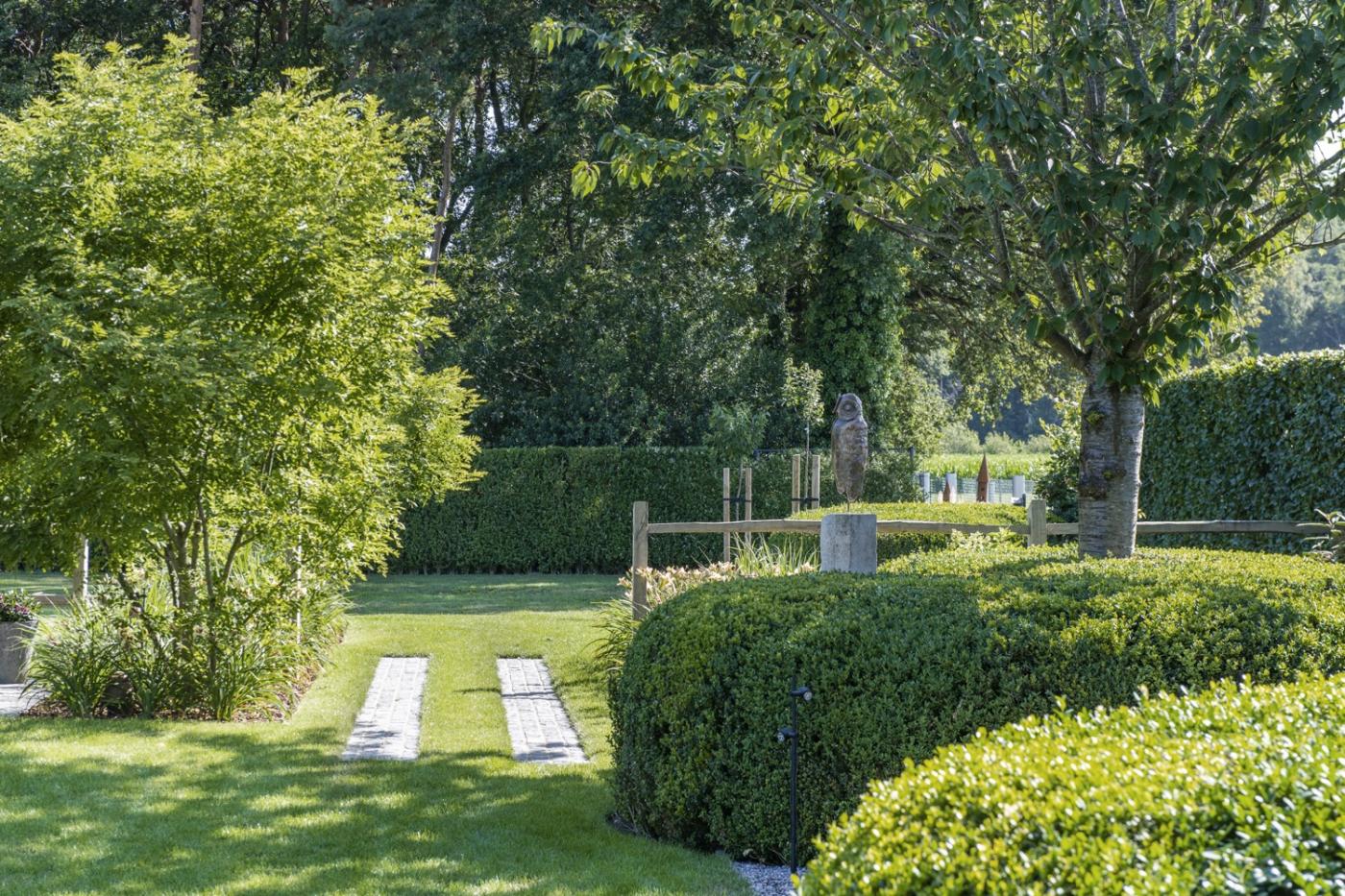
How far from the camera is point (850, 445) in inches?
437

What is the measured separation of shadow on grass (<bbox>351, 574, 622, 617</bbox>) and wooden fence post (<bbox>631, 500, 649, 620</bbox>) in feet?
20.7

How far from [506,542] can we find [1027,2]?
54.1 ft


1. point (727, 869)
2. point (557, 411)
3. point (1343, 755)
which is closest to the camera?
point (1343, 755)

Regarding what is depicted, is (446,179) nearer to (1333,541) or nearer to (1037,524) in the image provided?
(1037,524)

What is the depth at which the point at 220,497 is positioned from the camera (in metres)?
8.96

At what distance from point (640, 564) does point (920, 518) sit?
4.29 meters

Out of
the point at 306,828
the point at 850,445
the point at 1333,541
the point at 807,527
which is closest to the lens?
the point at 306,828

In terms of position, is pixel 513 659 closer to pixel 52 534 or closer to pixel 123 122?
pixel 52 534

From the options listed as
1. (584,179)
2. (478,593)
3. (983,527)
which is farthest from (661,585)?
(478,593)

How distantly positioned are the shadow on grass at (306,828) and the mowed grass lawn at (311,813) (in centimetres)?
1

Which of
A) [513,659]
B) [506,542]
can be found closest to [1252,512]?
[513,659]

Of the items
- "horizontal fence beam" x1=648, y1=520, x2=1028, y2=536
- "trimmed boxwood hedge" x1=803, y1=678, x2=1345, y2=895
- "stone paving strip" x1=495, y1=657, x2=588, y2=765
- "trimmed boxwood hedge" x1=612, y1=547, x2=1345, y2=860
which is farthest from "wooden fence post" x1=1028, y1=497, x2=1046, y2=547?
"trimmed boxwood hedge" x1=803, y1=678, x2=1345, y2=895

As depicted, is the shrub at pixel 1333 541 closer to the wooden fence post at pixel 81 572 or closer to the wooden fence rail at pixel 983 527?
the wooden fence rail at pixel 983 527

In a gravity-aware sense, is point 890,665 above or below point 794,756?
above
